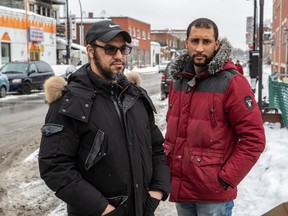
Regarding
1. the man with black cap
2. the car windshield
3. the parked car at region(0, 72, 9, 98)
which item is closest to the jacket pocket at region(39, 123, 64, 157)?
the man with black cap

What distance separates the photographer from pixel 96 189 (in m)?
2.32

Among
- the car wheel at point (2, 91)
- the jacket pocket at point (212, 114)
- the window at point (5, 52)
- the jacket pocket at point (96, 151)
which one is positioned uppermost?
the window at point (5, 52)

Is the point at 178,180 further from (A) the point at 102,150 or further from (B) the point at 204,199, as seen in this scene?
(A) the point at 102,150

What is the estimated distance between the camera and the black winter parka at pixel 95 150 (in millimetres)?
2262

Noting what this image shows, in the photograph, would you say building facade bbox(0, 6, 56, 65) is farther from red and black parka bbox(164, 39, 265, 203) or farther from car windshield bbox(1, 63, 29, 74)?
red and black parka bbox(164, 39, 265, 203)

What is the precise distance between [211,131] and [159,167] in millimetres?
432

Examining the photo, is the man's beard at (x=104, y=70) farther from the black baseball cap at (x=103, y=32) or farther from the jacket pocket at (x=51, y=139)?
the jacket pocket at (x=51, y=139)

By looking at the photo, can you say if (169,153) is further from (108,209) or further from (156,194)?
(108,209)

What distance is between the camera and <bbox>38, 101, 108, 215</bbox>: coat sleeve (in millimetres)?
2248

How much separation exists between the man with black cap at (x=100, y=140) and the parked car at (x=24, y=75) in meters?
19.3

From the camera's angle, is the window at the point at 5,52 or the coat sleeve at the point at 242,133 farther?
the window at the point at 5,52

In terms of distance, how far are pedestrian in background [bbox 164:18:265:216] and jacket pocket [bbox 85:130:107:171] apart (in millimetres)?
796

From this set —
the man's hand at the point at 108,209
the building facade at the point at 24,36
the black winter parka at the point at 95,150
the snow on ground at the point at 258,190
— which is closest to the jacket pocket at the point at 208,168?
the black winter parka at the point at 95,150

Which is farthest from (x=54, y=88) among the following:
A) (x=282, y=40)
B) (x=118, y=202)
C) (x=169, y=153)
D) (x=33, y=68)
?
(x=282, y=40)
